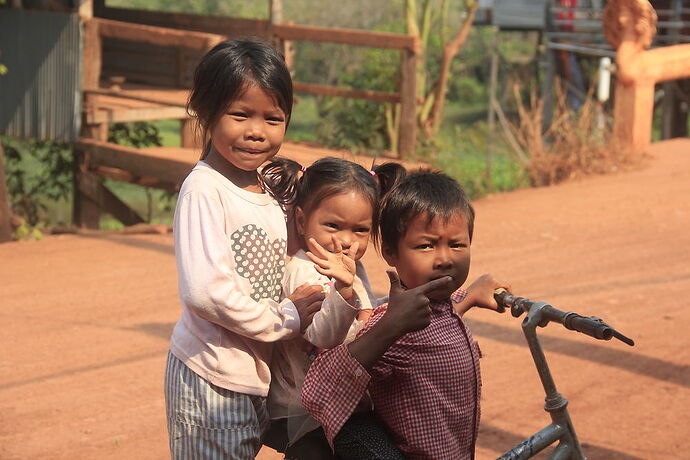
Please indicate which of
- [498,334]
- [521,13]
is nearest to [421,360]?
[498,334]

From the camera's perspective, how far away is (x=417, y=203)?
85.1 inches

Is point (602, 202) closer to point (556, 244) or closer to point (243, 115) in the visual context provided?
point (556, 244)

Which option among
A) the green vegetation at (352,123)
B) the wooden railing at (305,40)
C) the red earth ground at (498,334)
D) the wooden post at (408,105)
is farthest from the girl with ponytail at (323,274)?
the wooden post at (408,105)

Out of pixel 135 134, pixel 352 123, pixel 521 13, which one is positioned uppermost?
pixel 521 13

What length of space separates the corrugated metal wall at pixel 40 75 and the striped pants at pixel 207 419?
911 cm

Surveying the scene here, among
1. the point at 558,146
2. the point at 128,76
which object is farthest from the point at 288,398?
the point at 128,76

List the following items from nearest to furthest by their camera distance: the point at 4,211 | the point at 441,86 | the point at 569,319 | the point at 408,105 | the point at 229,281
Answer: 1. the point at 569,319
2. the point at 229,281
3. the point at 4,211
4. the point at 408,105
5. the point at 441,86

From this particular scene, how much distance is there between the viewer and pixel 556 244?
8.27m

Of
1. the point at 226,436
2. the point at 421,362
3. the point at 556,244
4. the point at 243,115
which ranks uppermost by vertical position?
the point at 243,115

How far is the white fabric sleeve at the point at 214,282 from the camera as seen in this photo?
7.07 ft

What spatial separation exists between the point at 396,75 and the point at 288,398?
9.59 meters

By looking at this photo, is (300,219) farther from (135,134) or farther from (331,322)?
(135,134)

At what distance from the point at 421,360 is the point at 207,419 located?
0.52 meters

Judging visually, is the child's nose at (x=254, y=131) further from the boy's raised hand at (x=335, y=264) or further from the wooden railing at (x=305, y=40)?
the wooden railing at (x=305, y=40)
